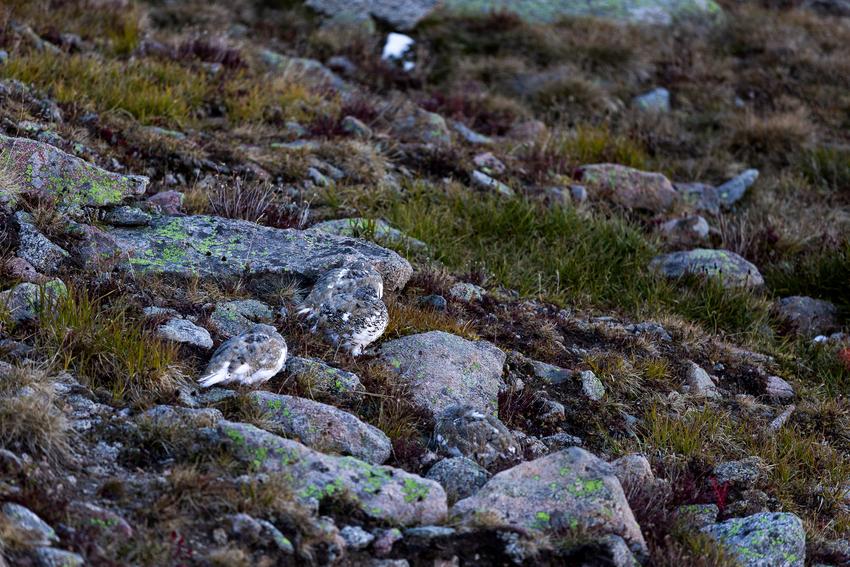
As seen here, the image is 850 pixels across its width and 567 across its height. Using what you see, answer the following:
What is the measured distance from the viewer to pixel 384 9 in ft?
37.5

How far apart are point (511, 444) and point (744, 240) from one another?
4112 millimetres

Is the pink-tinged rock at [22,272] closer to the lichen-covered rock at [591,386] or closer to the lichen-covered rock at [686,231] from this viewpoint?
the lichen-covered rock at [591,386]

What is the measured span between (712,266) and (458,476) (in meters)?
3.66

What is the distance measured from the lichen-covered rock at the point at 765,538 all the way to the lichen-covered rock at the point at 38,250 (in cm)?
338

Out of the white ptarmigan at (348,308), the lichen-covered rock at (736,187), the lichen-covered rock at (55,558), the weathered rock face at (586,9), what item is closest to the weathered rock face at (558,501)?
the white ptarmigan at (348,308)

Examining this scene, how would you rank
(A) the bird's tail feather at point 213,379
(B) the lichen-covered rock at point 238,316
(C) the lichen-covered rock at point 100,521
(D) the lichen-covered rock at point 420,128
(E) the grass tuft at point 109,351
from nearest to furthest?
(C) the lichen-covered rock at point 100,521, (E) the grass tuft at point 109,351, (A) the bird's tail feather at point 213,379, (B) the lichen-covered rock at point 238,316, (D) the lichen-covered rock at point 420,128

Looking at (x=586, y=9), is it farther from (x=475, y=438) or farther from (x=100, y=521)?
(x=100, y=521)

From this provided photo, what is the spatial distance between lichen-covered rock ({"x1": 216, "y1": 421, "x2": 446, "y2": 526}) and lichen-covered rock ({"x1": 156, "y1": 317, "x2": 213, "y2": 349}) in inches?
28.1

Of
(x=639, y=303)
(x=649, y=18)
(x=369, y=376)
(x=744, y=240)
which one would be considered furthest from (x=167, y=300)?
(x=649, y=18)

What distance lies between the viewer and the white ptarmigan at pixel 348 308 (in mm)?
4617

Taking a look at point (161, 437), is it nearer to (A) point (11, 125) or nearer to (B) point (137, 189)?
(B) point (137, 189)

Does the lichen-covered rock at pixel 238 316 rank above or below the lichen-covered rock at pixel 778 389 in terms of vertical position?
above

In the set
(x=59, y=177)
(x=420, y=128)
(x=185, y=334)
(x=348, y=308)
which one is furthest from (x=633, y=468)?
(x=420, y=128)

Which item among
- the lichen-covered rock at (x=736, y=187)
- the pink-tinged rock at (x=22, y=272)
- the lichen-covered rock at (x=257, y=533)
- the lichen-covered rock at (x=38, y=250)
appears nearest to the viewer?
the lichen-covered rock at (x=257, y=533)
